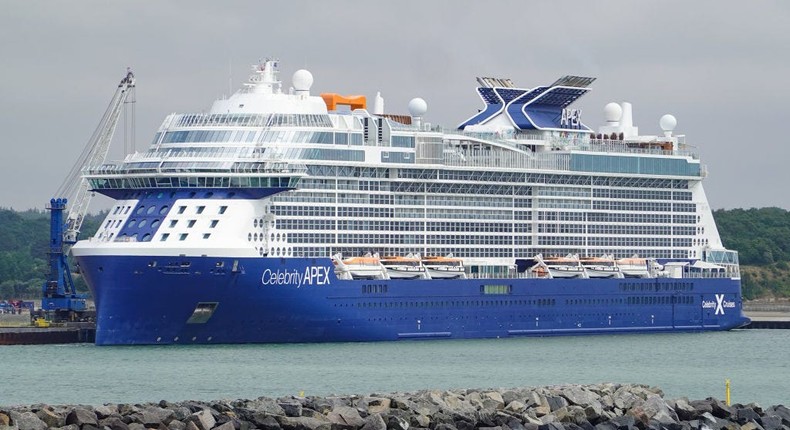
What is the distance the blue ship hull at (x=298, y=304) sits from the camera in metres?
60.8

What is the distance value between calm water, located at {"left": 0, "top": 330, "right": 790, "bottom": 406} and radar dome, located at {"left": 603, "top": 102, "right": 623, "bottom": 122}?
1286cm

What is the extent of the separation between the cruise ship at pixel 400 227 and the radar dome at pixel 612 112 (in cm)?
8

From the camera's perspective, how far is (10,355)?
61.6m

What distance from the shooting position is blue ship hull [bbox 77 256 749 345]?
60.8 metres

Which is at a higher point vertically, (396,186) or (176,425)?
(396,186)

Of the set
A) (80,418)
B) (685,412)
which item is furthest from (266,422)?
(685,412)

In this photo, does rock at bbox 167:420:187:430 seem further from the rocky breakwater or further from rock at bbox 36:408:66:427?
rock at bbox 36:408:66:427

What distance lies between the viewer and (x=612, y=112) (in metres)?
79.1

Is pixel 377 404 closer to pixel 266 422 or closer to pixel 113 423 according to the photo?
pixel 266 422

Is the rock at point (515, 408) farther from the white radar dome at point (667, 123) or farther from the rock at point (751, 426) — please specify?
the white radar dome at point (667, 123)

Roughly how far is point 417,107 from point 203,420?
39313 mm

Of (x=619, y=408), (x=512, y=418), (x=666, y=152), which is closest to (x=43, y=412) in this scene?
(x=512, y=418)

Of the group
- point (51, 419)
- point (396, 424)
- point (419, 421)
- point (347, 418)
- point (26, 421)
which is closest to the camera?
point (26, 421)

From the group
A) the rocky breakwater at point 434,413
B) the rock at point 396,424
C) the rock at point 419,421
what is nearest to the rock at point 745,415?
the rocky breakwater at point 434,413
